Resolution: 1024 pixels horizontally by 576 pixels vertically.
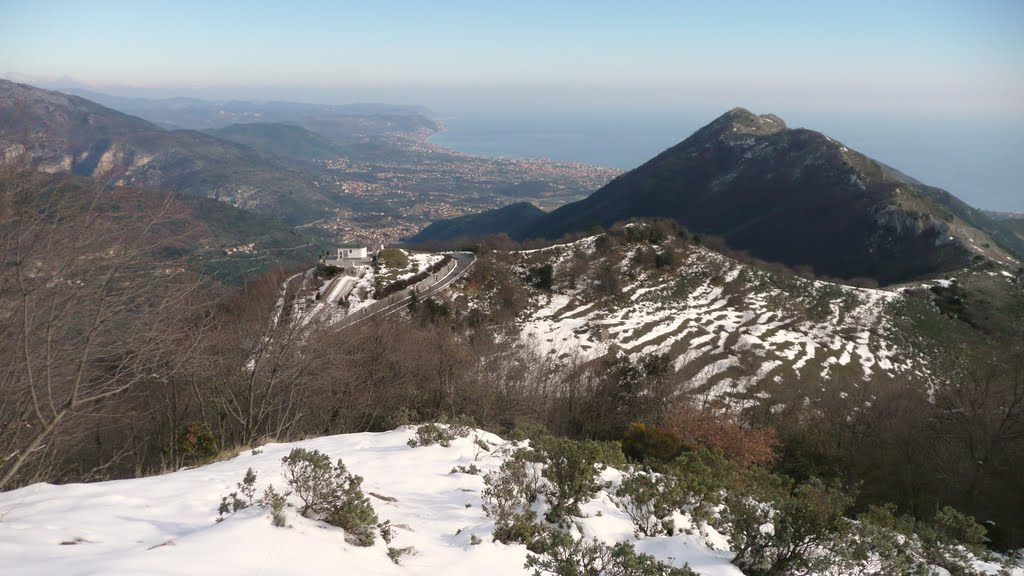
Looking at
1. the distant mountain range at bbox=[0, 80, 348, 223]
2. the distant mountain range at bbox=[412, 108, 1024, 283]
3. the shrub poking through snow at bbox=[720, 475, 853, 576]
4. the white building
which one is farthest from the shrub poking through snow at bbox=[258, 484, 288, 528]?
the distant mountain range at bbox=[0, 80, 348, 223]

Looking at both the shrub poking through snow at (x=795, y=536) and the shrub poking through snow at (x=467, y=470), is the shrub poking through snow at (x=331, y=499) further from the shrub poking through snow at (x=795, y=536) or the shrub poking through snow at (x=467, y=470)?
the shrub poking through snow at (x=795, y=536)

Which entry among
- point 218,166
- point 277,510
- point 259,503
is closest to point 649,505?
point 277,510

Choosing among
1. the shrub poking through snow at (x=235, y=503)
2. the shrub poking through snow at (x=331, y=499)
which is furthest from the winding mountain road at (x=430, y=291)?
the shrub poking through snow at (x=331, y=499)

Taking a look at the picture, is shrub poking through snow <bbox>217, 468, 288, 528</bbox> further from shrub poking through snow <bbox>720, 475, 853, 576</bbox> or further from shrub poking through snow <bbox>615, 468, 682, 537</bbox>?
shrub poking through snow <bbox>720, 475, 853, 576</bbox>

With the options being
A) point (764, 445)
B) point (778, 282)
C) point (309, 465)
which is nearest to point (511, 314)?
point (764, 445)

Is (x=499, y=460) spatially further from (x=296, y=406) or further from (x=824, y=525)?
(x=296, y=406)
